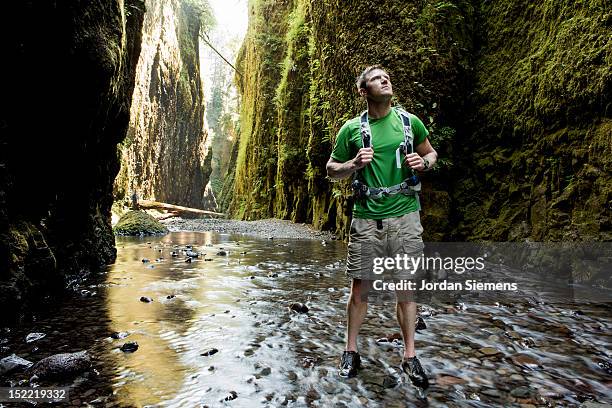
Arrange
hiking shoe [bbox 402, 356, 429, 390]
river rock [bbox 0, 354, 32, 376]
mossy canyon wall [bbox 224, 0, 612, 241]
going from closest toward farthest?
hiking shoe [bbox 402, 356, 429, 390] < river rock [bbox 0, 354, 32, 376] < mossy canyon wall [bbox 224, 0, 612, 241]

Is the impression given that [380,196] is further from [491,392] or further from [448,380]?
[491,392]

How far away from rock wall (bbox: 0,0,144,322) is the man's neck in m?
3.38

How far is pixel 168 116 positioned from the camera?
117 feet

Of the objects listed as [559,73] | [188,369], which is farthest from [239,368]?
[559,73]

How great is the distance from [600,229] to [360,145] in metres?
4.16

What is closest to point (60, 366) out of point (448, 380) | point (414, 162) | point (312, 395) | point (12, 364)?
point (12, 364)

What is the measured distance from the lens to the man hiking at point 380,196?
3.15 metres

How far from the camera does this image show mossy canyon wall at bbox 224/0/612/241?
5.75 meters

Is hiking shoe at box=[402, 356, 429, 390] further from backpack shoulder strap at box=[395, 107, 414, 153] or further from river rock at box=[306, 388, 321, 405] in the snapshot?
backpack shoulder strap at box=[395, 107, 414, 153]

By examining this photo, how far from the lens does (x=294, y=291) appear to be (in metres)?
5.90

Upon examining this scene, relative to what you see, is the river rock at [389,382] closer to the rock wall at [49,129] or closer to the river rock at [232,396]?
the river rock at [232,396]

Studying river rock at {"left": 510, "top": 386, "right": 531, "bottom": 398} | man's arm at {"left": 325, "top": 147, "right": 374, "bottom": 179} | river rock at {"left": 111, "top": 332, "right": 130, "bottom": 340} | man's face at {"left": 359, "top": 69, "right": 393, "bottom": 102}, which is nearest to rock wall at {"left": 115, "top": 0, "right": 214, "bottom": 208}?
river rock at {"left": 111, "top": 332, "right": 130, "bottom": 340}

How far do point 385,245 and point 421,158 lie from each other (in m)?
0.71

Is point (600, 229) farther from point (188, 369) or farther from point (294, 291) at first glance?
point (188, 369)
